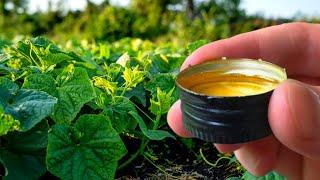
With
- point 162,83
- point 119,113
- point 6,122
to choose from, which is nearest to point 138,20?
point 162,83

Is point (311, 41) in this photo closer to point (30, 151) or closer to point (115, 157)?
point (115, 157)

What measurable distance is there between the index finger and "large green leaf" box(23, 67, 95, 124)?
0.29 meters

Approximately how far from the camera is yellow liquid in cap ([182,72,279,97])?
101 cm

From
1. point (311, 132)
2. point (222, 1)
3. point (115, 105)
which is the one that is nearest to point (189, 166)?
Answer: point (115, 105)

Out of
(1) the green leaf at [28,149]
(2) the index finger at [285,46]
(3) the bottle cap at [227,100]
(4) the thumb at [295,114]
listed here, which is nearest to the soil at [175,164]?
(1) the green leaf at [28,149]

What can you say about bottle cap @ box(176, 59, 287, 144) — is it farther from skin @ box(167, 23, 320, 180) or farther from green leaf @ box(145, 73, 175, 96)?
green leaf @ box(145, 73, 175, 96)

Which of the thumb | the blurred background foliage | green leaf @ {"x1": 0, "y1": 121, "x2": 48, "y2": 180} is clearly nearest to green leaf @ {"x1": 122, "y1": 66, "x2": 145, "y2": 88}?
green leaf @ {"x1": 0, "y1": 121, "x2": 48, "y2": 180}

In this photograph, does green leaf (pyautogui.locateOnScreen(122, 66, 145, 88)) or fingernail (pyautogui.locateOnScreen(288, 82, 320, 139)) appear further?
green leaf (pyautogui.locateOnScreen(122, 66, 145, 88))

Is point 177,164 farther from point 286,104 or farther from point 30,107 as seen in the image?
point 286,104

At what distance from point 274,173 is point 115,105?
1.25ft

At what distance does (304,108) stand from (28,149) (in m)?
0.63

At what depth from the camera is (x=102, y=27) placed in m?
8.54

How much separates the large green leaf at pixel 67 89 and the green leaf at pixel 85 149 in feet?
0.11

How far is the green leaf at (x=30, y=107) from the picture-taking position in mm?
1220
